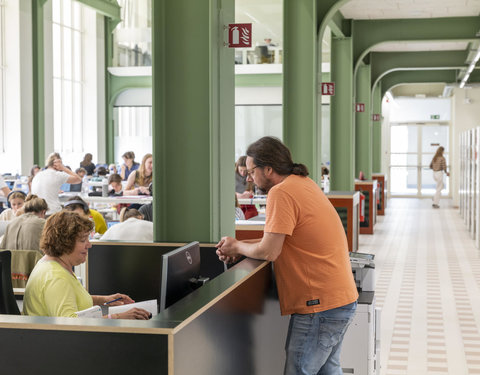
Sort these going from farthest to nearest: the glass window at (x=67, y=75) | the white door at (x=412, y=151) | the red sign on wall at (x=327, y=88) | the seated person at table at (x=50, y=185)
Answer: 1. the white door at (x=412, y=151)
2. the glass window at (x=67, y=75)
3. the seated person at table at (x=50, y=185)
4. the red sign on wall at (x=327, y=88)

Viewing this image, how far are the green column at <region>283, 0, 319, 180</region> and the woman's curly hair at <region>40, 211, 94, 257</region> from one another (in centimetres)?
544

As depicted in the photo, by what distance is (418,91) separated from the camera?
2948 cm

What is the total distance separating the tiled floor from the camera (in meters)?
6.29

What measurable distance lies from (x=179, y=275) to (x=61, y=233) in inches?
34.0

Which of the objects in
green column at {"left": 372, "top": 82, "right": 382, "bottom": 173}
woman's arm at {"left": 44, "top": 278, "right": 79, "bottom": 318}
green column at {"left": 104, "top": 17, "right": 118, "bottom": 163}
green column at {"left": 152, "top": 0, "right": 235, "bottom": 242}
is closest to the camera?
woman's arm at {"left": 44, "top": 278, "right": 79, "bottom": 318}

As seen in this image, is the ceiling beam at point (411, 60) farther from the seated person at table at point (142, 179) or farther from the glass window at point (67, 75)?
the glass window at point (67, 75)

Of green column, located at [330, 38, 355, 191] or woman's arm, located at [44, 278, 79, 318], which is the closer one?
woman's arm, located at [44, 278, 79, 318]

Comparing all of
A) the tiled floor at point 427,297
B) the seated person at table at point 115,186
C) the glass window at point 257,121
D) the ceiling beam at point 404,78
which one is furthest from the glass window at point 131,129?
the seated person at table at point 115,186

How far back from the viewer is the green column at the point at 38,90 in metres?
18.1

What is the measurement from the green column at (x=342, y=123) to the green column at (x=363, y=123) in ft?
11.2

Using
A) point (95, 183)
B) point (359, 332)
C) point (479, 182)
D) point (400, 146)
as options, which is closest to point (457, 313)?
point (359, 332)

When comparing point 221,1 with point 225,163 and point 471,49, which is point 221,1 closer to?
point 225,163

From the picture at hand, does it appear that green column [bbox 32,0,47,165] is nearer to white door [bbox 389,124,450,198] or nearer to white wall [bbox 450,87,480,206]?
white wall [bbox 450,87,480,206]

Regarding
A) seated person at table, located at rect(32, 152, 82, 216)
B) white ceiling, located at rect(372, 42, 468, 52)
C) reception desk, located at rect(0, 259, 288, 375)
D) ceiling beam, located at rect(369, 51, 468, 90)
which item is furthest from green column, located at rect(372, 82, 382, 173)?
reception desk, located at rect(0, 259, 288, 375)
